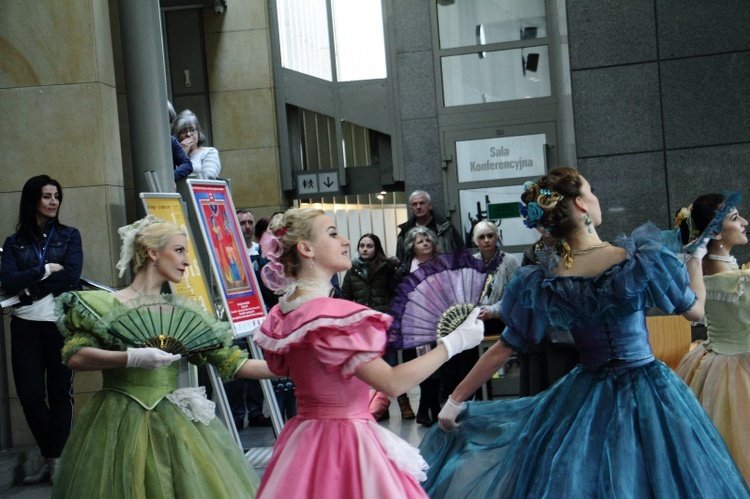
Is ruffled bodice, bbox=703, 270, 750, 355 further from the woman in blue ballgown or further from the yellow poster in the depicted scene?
the yellow poster

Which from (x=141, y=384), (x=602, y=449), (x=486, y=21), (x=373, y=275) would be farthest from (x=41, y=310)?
(x=486, y=21)

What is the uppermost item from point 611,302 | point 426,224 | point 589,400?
point 426,224

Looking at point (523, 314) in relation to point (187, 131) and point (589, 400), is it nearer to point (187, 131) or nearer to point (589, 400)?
point (589, 400)

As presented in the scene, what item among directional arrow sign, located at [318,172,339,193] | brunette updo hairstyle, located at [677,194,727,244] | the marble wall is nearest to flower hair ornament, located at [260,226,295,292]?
brunette updo hairstyle, located at [677,194,727,244]

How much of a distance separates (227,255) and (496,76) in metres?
5.69

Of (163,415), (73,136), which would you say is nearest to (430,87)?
(73,136)

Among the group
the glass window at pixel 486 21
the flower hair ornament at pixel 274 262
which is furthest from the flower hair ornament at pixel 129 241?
the glass window at pixel 486 21

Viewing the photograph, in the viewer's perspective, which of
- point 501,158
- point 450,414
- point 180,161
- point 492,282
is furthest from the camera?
point 501,158

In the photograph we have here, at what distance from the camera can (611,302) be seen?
346cm

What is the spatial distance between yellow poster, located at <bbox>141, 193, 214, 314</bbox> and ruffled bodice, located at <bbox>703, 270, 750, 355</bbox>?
9.85 ft

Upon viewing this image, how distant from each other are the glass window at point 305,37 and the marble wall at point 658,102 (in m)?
5.28

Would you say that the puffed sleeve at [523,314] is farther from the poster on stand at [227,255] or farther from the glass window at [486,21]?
the glass window at [486,21]

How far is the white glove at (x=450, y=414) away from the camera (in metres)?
3.73

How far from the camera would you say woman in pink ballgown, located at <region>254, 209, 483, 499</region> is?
9.62 ft
